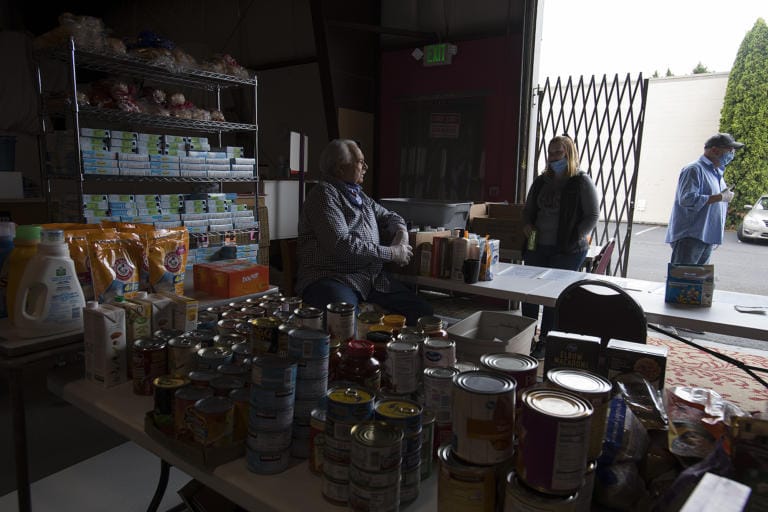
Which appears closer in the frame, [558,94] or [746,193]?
[558,94]

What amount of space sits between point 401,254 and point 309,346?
5.96ft

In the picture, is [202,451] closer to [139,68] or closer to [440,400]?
[440,400]

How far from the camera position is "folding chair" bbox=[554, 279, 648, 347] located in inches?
77.9

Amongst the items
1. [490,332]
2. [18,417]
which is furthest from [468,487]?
[18,417]

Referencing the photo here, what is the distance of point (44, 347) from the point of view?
4.66 ft

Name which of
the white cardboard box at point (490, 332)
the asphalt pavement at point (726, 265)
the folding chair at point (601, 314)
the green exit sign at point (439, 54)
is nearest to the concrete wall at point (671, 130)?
the asphalt pavement at point (726, 265)

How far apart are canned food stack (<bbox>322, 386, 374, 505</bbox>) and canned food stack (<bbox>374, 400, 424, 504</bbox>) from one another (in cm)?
3

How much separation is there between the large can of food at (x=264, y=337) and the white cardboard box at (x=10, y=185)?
10.1ft

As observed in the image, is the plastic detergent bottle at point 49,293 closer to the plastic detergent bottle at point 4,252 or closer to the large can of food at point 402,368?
the plastic detergent bottle at point 4,252

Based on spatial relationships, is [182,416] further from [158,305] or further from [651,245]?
[651,245]

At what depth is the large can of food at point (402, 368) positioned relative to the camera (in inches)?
41.3

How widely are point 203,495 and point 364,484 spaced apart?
77cm

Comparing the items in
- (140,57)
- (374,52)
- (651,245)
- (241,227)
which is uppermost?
(374,52)

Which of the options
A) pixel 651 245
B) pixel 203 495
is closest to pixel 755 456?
pixel 203 495
